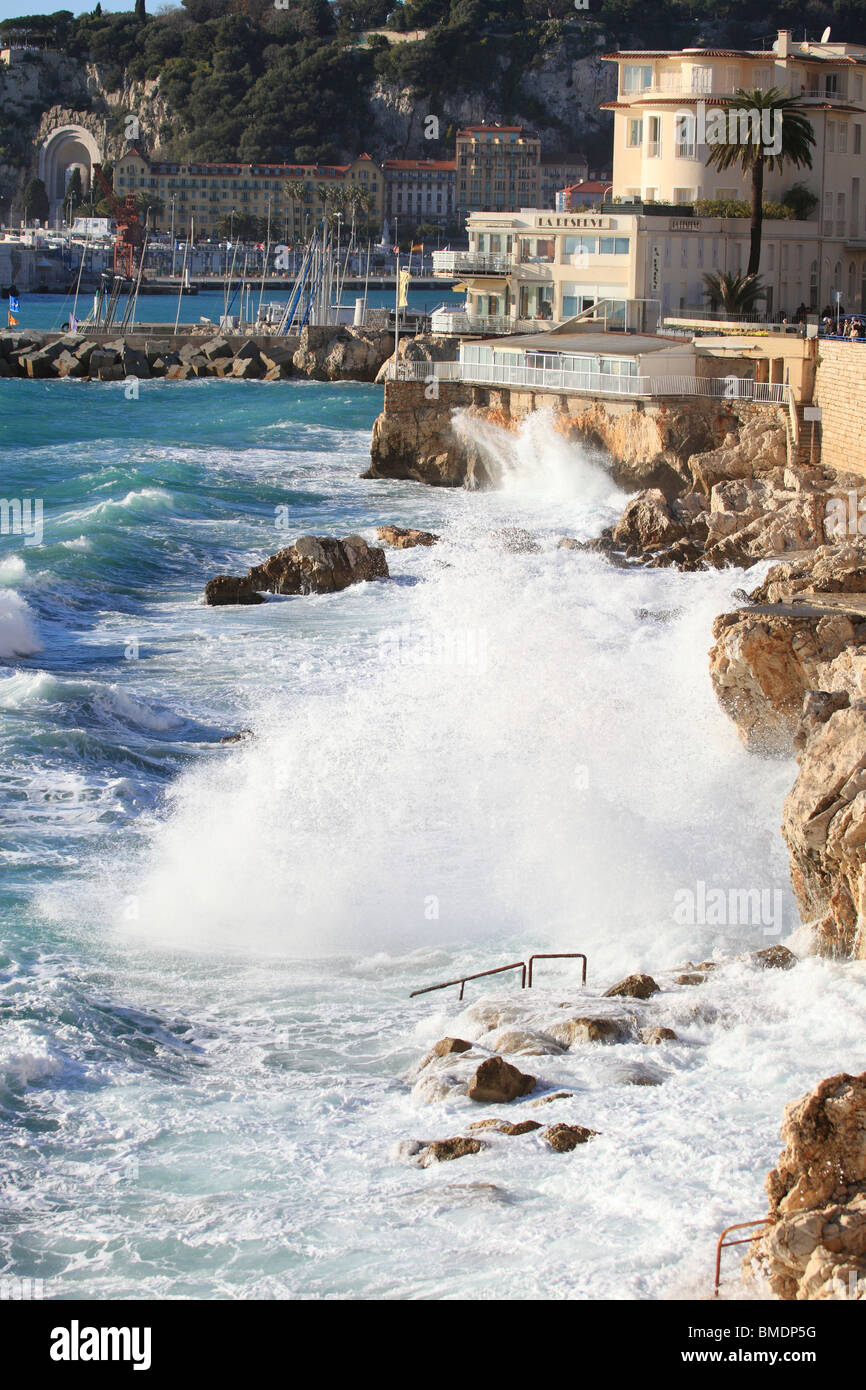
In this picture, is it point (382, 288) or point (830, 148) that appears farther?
point (382, 288)

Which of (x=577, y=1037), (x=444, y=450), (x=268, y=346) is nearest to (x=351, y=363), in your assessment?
(x=268, y=346)

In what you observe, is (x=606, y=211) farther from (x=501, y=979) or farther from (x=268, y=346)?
(x=501, y=979)

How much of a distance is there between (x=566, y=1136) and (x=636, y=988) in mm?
2319

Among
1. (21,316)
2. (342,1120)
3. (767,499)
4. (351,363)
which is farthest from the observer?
(21,316)

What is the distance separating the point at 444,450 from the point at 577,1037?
102 ft

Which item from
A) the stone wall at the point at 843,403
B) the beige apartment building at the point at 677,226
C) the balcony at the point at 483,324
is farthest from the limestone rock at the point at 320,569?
the balcony at the point at 483,324

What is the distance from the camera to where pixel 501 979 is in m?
13.8

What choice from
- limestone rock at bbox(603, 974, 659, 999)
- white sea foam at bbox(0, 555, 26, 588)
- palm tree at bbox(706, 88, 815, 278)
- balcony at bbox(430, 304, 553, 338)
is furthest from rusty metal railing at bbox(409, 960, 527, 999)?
balcony at bbox(430, 304, 553, 338)

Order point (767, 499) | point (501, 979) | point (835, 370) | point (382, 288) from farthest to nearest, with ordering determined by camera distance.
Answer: point (382, 288)
point (835, 370)
point (767, 499)
point (501, 979)

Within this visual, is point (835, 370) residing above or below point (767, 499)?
above

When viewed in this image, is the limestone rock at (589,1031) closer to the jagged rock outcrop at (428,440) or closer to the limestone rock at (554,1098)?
the limestone rock at (554,1098)

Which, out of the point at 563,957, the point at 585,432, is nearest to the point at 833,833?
the point at 563,957

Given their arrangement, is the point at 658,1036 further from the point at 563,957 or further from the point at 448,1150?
the point at 563,957

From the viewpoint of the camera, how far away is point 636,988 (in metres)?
12.7
